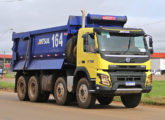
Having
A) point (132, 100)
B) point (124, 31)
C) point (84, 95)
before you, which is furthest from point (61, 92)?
point (124, 31)

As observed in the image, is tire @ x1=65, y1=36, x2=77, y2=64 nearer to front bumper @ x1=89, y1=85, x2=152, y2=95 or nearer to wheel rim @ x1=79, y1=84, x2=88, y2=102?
wheel rim @ x1=79, y1=84, x2=88, y2=102

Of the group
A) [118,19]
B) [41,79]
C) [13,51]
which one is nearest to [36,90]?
[41,79]

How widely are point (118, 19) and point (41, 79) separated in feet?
14.9

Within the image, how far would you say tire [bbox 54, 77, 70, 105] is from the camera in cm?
1667

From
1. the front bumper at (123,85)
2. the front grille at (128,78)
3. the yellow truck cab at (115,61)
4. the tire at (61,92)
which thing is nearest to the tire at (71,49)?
the yellow truck cab at (115,61)

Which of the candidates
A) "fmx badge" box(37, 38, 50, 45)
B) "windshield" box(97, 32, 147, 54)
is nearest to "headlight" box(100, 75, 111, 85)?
"windshield" box(97, 32, 147, 54)

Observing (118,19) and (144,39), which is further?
(118,19)

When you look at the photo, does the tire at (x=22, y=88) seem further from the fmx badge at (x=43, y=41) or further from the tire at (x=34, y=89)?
the fmx badge at (x=43, y=41)

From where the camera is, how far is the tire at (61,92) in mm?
16672

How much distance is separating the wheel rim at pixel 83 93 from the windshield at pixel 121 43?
160cm

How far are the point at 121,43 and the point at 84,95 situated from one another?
7.49ft

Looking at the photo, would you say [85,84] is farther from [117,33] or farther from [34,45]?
[34,45]

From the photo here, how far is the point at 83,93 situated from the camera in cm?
1525

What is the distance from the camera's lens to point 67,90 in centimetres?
1652
